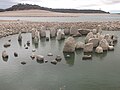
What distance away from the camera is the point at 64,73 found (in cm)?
1983

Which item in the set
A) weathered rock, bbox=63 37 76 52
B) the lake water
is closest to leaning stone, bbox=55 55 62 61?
the lake water

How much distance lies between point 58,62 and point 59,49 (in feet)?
21.1

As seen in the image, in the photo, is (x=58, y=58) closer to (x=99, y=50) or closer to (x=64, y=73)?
(x=64, y=73)

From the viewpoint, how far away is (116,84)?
17297 millimetres

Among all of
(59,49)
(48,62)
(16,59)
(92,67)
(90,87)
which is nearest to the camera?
(90,87)

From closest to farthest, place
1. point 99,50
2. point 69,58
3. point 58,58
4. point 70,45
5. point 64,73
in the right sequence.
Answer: point 64,73 < point 58,58 < point 69,58 < point 99,50 < point 70,45

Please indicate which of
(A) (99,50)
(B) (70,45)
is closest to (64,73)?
(B) (70,45)

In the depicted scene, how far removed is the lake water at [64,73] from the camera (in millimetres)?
17094

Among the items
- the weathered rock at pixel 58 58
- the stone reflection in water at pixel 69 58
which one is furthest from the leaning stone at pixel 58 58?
the stone reflection in water at pixel 69 58

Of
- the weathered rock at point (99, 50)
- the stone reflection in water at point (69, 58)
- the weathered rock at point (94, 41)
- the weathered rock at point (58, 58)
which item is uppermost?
the weathered rock at point (94, 41)

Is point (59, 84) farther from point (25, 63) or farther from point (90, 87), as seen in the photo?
point (25, 63)

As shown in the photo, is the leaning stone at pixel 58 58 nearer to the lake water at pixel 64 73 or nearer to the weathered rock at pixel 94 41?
the lake water at pixel 64 73

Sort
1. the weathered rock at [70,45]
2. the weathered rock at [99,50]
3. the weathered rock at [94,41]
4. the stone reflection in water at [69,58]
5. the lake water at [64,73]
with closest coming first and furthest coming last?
the lake water at [64,73] → the stone reflection in water at [69,58] → the weathered rock at [70,45] → the weathered rock at [99,50] → the weathered rock at [94,41]

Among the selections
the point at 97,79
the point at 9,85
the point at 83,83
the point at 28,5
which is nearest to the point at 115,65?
the point at 97,79
